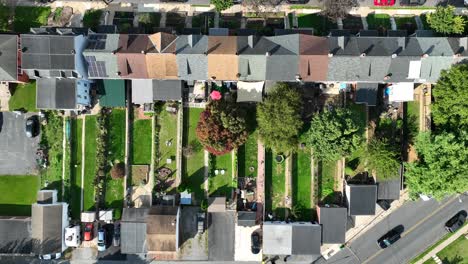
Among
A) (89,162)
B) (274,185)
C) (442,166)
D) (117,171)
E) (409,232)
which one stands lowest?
(409,232)

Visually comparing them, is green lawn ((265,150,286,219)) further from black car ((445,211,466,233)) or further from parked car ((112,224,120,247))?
black car ((445,211,466,233))

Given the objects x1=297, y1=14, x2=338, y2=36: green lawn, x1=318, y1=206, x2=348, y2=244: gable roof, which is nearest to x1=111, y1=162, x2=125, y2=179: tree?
x1=318, y1=206, x2=348, y2=244: gable roof

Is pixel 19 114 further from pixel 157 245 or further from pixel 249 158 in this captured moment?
pixel 249 158

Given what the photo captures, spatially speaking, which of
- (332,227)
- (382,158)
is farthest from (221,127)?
(382,158)

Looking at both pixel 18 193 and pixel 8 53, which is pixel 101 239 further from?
pixel 8 53

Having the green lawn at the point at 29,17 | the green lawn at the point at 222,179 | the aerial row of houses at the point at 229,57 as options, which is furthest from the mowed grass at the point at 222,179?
the green lawn at the point at 29,17

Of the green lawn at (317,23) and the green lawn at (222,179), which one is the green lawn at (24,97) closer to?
the green lawn at (222,179)
